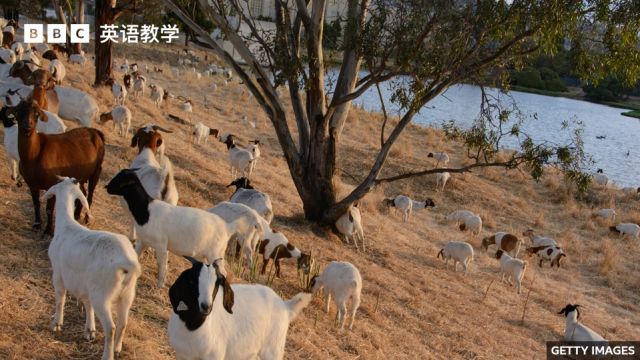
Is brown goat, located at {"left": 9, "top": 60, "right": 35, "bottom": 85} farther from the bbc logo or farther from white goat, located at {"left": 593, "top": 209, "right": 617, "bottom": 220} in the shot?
white goat, located at {"left": 593, "top": 209, "right": 617, "bottom": 220}

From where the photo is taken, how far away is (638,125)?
61406mm

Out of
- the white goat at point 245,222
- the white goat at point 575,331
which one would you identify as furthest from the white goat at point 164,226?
the white goat at point 575,331

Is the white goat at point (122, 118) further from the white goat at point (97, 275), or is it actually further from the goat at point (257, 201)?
the white goat at point (97, 275)

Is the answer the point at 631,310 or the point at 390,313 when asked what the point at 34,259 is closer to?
the point at 390,313

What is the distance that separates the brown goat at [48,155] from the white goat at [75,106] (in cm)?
517

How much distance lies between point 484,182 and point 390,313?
625 inches

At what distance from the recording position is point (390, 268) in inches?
510

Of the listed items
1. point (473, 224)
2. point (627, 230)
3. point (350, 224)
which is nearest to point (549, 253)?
point (473, 224)

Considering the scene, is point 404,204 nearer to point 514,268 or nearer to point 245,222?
point 514,268

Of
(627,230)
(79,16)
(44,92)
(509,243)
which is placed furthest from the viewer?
(79,16)

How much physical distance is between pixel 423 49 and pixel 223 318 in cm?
799

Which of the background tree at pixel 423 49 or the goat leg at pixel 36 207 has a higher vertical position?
the background tree at pixel 423 49

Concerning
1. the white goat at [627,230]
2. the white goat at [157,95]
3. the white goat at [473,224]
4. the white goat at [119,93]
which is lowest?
the white goat at [627,230]

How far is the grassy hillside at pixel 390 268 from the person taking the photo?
21.7ft
